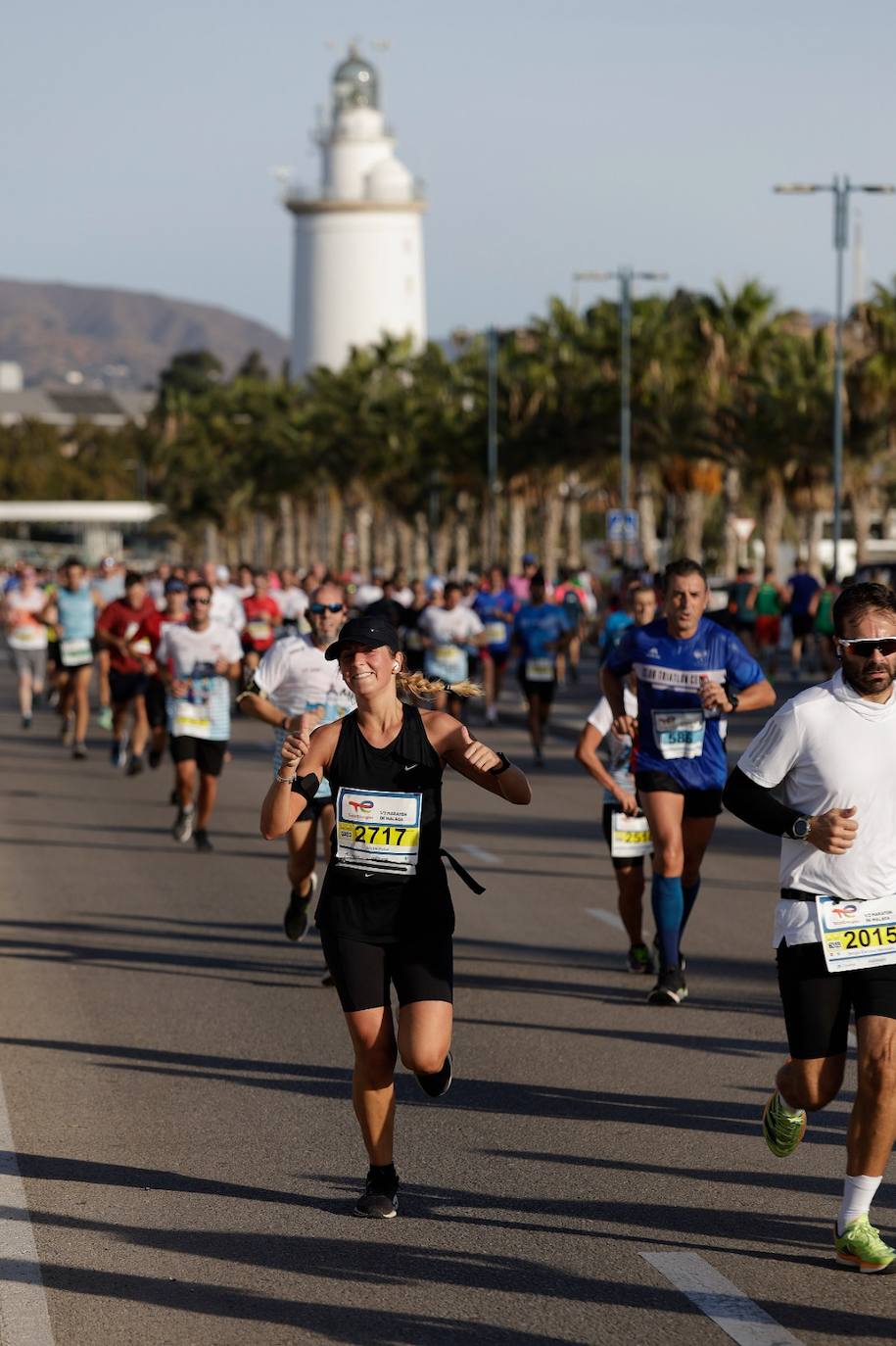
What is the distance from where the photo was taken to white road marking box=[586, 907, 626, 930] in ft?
41.0

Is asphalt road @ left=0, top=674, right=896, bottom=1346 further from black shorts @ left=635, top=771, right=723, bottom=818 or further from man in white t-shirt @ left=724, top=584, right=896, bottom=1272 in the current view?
black shorts @ left=635, top=771, right=723, bottom=818

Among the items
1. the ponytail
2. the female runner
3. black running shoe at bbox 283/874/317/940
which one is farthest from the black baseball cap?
black running shoe at bbox 283/874/317/940

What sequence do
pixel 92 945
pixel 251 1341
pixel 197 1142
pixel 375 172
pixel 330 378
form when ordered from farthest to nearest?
pixel 375 172, pixel 330 378, pixel 92 945, pixel 197 1142, pixel 251 1341

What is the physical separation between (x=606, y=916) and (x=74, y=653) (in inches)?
460

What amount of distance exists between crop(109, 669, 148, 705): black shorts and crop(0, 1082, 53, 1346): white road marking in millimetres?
13940

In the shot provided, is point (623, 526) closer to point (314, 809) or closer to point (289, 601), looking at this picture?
point (289, 601)

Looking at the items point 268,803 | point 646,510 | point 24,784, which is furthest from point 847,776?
point 646,510

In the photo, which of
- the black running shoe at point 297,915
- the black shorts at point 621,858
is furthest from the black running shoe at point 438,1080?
the black running shoe at point 297,915

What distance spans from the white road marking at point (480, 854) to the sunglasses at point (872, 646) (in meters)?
9.64

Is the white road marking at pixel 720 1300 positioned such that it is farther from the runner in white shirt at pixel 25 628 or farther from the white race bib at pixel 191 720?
the runner in white shirt at pixel 25 628

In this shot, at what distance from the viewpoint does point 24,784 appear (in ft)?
69.2

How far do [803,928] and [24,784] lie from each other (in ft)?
51.9

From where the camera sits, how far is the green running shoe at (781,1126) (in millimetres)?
6305

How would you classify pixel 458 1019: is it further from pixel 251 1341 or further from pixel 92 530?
pixel 92 530
